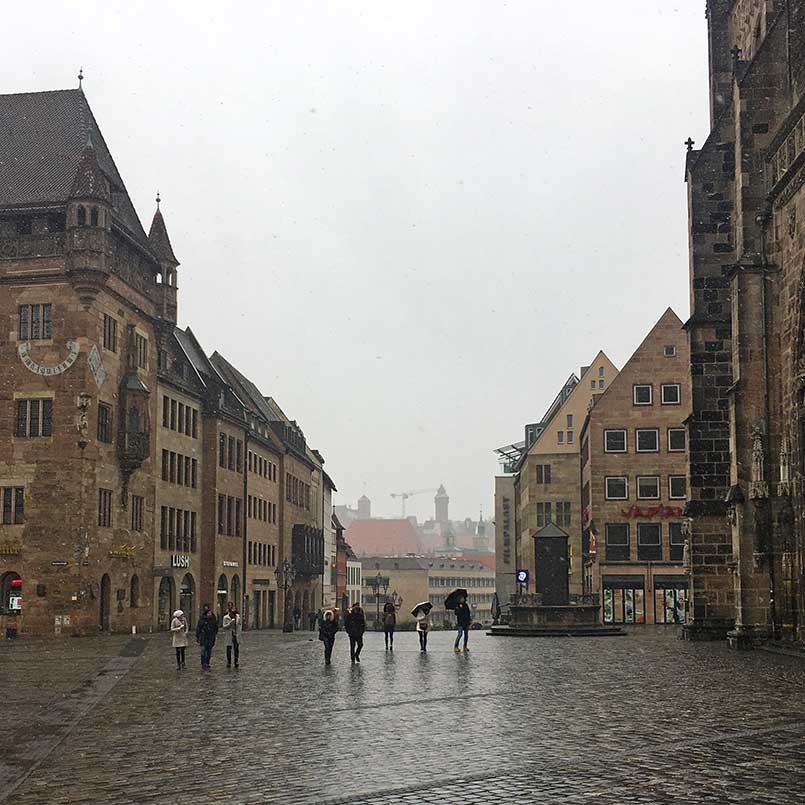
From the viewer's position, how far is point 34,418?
54.6 m

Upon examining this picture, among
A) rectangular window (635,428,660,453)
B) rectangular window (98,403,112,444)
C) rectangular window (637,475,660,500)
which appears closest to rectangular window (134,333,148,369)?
rectangular window (98,403,112,444)

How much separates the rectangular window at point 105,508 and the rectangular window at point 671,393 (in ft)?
103

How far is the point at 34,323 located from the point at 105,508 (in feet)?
26.9

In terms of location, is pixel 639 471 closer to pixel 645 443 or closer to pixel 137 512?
pixel 645 443

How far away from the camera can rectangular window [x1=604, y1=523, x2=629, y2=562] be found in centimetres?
7319

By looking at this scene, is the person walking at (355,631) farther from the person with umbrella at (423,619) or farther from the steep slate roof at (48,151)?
the steep slate roof at (48,151)

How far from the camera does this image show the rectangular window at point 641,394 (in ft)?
243

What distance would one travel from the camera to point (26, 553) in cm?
5325

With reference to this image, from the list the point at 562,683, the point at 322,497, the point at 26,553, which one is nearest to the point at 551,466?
the point at 322,497

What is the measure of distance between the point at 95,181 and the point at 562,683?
125ft

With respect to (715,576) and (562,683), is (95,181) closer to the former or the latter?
(715,576)

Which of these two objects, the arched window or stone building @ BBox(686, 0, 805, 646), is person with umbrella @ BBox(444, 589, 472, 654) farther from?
the arched window

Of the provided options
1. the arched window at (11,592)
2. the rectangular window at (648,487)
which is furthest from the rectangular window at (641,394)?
the arched window at (11,592)

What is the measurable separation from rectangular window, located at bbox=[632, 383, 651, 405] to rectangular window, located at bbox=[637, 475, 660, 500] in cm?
408
